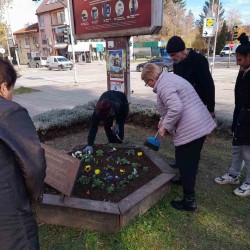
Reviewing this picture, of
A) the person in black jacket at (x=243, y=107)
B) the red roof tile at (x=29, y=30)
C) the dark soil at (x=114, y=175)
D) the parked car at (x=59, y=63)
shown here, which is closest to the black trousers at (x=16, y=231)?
the dark soil at (x=114, y=175)

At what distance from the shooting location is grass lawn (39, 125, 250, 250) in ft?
8.21

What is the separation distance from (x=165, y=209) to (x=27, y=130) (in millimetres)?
2156

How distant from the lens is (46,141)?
520 cm

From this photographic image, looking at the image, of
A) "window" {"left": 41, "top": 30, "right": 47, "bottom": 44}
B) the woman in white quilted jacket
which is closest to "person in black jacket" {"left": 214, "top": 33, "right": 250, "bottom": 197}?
the woman in white quilted jacket

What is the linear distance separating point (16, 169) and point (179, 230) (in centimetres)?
195

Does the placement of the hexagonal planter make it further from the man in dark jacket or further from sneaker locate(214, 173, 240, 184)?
the man in dark jacket

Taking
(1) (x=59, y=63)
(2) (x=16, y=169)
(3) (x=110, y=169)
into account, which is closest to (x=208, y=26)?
(3) (x=110, y=169)

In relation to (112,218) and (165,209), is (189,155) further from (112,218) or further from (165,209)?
(112,218)

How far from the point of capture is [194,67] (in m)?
3.28

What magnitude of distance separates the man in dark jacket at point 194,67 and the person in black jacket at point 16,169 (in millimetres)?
2250

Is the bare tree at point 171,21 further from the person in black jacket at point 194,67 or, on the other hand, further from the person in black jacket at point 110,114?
the person in black jacket at point 194,67

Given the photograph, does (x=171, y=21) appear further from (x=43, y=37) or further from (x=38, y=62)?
(x=38, y=62)

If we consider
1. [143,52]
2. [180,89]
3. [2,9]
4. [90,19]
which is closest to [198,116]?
[180,89]

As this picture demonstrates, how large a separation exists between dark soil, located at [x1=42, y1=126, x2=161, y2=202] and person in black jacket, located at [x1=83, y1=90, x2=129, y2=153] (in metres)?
0.27
